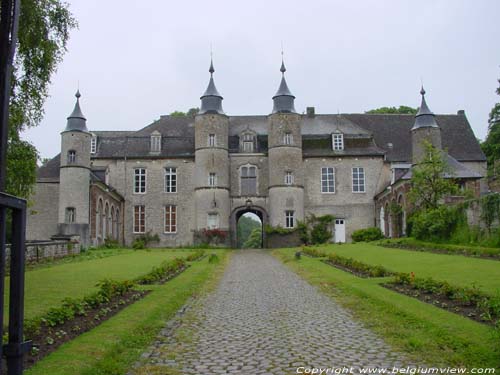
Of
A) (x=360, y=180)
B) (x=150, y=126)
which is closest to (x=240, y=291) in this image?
(x=360, y=180)

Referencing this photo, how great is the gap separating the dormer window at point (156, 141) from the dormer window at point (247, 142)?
6277mm

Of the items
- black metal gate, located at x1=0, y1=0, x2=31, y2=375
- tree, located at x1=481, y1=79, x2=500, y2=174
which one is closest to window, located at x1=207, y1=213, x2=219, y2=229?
tree, located at x1=481, y1=79, x2=500, y2=174

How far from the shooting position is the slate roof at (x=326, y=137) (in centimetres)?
4403

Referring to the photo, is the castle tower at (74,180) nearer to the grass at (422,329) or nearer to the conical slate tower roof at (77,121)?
the conical slate tower roof at (77,121)

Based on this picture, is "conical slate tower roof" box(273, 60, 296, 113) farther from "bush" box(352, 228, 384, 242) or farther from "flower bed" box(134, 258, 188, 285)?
"flower bed" box(134, 258, 188, 285)

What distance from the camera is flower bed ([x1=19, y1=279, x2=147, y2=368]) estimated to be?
7387 mm

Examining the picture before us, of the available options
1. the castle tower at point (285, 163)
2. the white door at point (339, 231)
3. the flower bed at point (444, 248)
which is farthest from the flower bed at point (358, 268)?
the white door at point (339, 231)

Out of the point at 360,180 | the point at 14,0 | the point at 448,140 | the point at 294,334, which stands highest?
the point at 448,140

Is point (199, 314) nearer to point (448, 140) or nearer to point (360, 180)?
point (360, 180)

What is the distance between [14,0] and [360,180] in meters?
41.4

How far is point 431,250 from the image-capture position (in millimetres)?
26094

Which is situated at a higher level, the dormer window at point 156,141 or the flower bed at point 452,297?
the dormer window at point 156,141

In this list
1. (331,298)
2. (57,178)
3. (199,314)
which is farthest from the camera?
(57,178)

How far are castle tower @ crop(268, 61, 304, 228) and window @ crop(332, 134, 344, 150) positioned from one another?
289 centimetres
